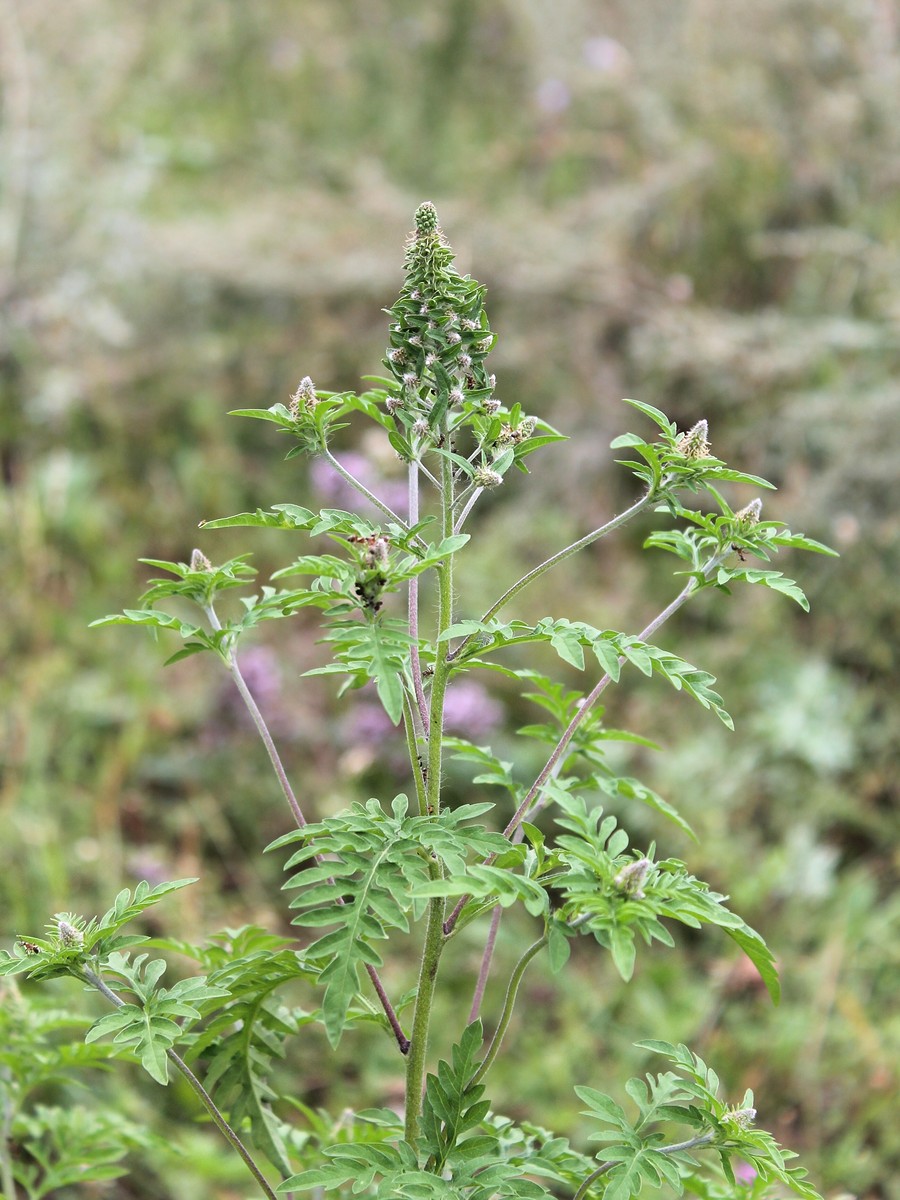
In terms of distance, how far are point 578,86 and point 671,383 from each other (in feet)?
8.55

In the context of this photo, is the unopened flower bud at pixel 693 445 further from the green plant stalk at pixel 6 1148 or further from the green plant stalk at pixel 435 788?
the green plant stalk at pixel 6 1148

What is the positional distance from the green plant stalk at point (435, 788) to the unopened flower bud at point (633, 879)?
0.24 m

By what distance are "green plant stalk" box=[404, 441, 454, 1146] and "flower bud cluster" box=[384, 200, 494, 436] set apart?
9 cm

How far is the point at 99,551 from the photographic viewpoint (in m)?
4.89

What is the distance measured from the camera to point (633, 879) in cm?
122

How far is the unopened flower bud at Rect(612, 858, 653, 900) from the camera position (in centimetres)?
121

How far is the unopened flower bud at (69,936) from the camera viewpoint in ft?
4.06

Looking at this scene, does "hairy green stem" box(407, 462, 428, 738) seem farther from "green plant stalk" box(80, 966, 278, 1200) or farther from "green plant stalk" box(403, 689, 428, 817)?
"green plant stalk" box(80, 966, 278, 1200)

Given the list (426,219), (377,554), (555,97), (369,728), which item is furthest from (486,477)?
(555,97)

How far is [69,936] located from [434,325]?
79 cm

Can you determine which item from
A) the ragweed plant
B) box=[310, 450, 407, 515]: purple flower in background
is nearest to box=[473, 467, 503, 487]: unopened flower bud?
the ragweed plant

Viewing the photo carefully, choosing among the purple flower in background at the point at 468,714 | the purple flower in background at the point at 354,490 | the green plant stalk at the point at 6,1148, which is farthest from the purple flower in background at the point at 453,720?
the green plant stalk at the point at 6,1148

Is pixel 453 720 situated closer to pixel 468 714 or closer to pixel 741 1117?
pixel 468 714

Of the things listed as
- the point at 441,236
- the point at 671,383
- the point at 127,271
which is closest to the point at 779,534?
the point at 441,236
